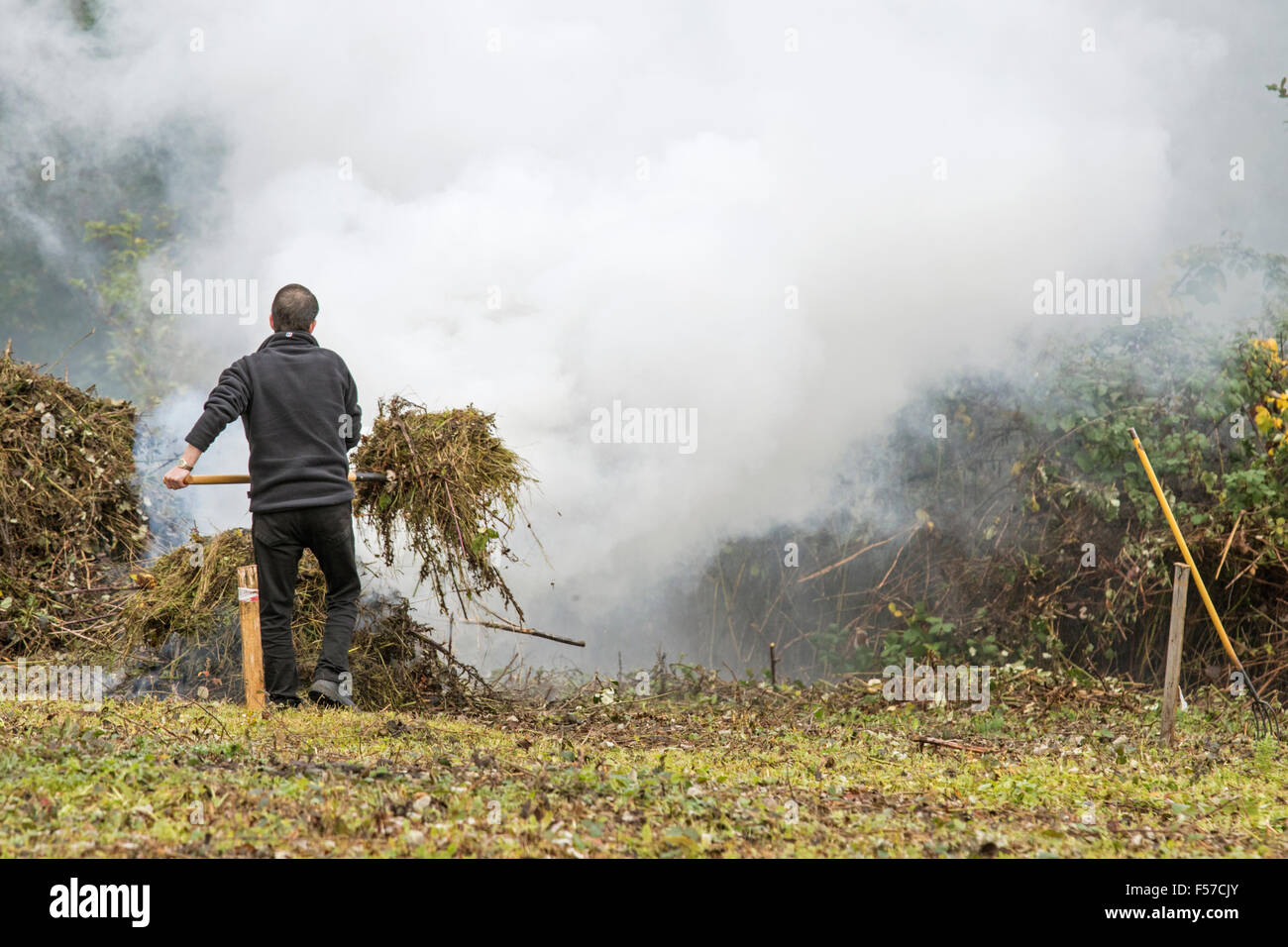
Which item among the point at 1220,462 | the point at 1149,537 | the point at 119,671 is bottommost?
the point at 119,671

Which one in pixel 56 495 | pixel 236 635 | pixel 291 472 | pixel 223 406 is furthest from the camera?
pixel 56 495

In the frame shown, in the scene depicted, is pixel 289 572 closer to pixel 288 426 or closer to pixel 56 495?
pixel 288 426

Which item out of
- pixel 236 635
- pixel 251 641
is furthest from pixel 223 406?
pixel 236 635

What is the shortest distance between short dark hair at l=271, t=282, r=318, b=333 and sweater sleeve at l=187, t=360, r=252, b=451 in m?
0.32

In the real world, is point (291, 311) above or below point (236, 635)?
above

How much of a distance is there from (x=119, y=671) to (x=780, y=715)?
165 inches

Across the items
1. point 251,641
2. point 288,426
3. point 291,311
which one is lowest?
point 251,641

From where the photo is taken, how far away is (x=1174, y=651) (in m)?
6.11

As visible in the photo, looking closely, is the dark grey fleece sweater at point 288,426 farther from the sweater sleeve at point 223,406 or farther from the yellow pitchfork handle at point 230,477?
the yellow pitchfork handle at point 230,477

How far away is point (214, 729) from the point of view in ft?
17.7

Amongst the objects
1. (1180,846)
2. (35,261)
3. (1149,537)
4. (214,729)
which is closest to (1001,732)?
(1149,537)

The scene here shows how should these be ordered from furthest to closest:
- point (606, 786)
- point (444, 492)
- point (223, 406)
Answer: point (444, 492) < point (223, 406) < point (606, 786)

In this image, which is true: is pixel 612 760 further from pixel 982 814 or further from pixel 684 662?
pixel 684 662

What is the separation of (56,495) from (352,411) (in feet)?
11.6
